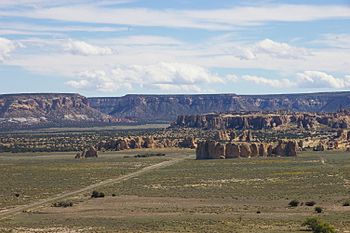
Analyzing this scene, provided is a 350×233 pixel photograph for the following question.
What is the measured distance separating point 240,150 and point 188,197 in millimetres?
64916

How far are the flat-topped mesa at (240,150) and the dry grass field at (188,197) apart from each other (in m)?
15.7

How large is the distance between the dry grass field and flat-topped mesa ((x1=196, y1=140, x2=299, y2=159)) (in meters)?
15.7

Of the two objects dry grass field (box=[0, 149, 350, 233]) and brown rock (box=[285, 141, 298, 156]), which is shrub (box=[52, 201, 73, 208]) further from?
brown rock (box=[285, 141, 298, 156])

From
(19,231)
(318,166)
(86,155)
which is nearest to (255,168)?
(318,166)

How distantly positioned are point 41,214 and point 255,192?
20.4 m

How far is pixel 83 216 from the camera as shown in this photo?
167 feet

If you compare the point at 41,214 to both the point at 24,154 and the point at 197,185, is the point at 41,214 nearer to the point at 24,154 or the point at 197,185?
the point at 197,185

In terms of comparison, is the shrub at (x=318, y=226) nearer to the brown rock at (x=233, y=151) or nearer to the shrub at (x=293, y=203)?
the shrub at (x=293, y=203)

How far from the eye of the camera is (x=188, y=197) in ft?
202

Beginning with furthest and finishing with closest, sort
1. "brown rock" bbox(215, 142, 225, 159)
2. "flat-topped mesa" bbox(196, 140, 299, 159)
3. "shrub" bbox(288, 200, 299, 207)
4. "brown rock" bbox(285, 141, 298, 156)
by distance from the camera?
"brown rock" bbox(285, 141, 298, 156)
"brown rock" bbox(215, 142, 225, 159)
"flat-topped mesa" bbox(196, 140, 299, 159)
"shrub" bbox(288, 200, 299, 207)

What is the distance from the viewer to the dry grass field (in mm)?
45906

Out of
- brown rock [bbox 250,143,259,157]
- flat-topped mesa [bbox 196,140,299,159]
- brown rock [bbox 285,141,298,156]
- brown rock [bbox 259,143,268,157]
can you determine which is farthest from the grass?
brown rock [bbox 285,141,298,156]

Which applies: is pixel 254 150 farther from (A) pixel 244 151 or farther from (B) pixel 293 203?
(B) pixel 293 203

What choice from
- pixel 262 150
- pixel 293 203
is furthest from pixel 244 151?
pixel 293 203
